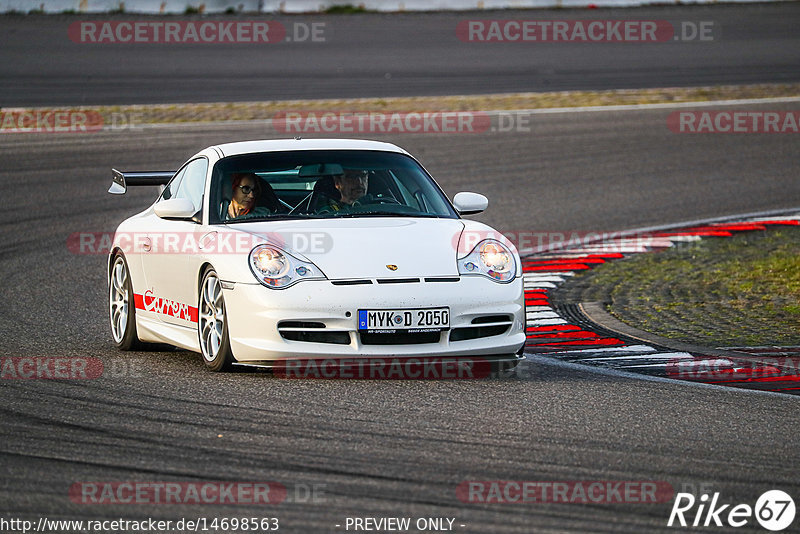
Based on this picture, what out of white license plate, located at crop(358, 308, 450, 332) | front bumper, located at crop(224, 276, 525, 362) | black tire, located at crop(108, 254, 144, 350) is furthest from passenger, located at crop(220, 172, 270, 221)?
white license plate, located at crop(358, 308, 450, 332)

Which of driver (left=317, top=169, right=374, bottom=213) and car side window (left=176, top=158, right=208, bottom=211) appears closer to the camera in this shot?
driver (left=317, top=169, right=374, bottom=213)

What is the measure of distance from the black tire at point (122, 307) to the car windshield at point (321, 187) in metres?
1.08

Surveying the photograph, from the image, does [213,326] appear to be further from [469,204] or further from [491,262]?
[469,204]

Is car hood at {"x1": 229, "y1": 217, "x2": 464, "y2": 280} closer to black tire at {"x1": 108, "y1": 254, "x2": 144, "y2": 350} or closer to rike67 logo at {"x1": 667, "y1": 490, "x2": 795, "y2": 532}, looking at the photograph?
black tire at {"x1": 108, "y1": 254, "x2": 144, "y2": 350}

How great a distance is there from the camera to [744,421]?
6.32 meters

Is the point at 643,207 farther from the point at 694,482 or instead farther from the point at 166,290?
the point at 694,482

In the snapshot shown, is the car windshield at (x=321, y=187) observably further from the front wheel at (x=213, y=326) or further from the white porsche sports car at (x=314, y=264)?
the front wheel at (x=213, y=326)

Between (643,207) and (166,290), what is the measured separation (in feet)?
28.7

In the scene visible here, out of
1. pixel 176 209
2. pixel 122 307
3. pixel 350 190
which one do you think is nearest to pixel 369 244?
pixel 350 190

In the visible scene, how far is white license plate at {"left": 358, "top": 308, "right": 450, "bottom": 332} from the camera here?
23.1ft

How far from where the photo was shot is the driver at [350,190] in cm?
815

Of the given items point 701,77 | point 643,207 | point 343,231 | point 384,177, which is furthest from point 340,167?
point 701,77

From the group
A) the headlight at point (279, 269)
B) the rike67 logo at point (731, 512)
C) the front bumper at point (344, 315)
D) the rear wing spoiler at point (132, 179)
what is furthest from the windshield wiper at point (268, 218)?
the rike67 logo at point (731, 512)

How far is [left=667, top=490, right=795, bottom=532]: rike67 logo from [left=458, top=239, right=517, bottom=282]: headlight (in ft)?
8.61
